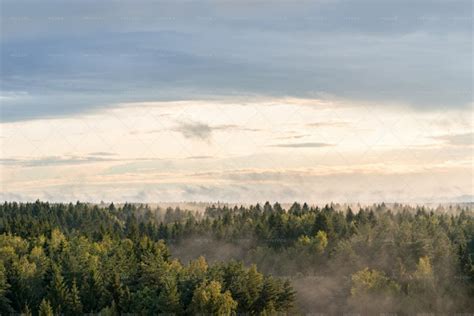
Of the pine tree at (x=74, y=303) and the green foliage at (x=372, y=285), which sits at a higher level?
the green foliage at (x=372, y=285)

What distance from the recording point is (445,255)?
199875 mm

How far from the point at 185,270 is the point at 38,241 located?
58148 mm

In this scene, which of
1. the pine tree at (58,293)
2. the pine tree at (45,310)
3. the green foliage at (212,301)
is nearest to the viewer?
the pine tree at (45,310)

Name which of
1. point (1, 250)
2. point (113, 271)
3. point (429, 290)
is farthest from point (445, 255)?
point (1, 250)

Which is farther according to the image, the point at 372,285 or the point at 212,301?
the point at 372,285

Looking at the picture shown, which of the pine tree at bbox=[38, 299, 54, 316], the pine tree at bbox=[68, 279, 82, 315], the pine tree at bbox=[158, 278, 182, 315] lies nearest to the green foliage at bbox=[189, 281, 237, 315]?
the pine tree at bbox=[158, 278, 182, 315]

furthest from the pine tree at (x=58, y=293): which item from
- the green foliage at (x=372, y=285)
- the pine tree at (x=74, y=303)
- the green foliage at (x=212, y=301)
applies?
the green foliage at (x=372, y=285)

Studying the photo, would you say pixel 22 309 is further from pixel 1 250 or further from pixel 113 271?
pixel 1 250

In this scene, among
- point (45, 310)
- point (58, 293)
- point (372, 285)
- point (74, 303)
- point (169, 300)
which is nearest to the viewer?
point (45, 310)

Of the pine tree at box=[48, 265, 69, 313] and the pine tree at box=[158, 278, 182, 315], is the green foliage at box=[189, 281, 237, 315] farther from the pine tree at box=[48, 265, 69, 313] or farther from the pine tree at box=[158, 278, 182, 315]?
the pine tree at box=[48, 265, 69, 313]

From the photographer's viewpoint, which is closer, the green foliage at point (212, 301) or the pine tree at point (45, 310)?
the pine tree at point (45, 310)

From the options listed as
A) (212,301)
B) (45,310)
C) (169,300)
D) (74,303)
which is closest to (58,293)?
(74,303)

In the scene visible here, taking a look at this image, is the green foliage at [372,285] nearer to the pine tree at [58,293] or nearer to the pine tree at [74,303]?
the pine tree at [74,303]

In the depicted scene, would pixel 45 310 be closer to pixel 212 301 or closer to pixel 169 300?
pixel 169 300
